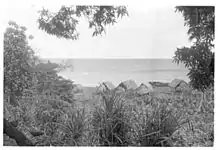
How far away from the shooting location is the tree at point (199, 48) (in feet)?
15.8

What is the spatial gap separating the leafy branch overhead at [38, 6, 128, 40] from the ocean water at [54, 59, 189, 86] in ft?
1.36

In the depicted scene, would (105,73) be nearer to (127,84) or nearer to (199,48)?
(127,84)

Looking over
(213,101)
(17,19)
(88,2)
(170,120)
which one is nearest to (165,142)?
(170,120)

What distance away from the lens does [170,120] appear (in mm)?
4711

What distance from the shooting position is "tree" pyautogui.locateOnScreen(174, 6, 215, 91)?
189 inches

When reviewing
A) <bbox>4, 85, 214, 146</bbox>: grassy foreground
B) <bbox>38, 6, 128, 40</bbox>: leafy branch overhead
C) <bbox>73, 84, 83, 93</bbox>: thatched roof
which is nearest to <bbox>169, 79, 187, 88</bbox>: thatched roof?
<bbox>4, 85, 214, 146</bbox>: grassy foreground

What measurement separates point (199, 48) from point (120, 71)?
114cm

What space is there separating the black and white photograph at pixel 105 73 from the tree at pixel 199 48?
1 centimetres

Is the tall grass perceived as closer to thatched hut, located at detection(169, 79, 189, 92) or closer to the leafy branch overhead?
thatched hut, located at detection(169, 79, 189, 92)

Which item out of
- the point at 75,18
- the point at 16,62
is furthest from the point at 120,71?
the point at 16,62

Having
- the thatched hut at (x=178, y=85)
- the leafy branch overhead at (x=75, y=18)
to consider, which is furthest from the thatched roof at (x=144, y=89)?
the leafy branch overhead at (x=75, y=18)

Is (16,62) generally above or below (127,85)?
above

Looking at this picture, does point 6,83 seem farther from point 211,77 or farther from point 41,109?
point 211,77

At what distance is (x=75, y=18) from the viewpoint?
4.95 meters
